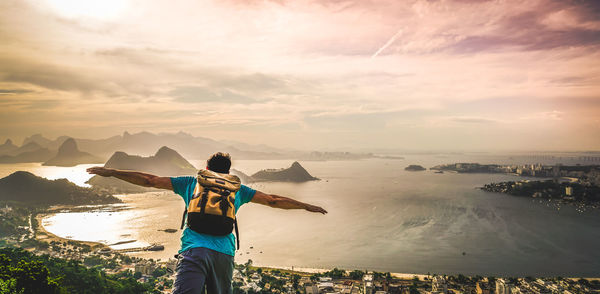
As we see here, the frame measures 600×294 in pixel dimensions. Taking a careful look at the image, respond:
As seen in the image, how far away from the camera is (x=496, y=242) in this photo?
932 inches

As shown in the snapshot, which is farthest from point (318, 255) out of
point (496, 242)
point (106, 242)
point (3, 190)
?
point (3, 190)

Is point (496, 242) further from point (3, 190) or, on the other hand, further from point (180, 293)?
point (3, 190)

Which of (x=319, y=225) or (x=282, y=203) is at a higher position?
(x=282, y=203)

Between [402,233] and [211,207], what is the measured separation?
87.0ft

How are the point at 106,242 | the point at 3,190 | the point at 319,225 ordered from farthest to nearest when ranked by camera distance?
the point at 3,190, the point at 319,225, the point at 106,242

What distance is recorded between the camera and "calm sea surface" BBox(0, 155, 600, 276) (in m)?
19.5

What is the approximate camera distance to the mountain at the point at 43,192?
3912 cm

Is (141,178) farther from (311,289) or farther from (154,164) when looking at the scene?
Result: (154,164)

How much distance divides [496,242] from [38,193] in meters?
49.4

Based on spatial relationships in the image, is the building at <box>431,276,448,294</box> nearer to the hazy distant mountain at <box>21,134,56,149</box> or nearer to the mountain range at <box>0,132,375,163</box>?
the mountain range at <box>0,132,375,163</box>

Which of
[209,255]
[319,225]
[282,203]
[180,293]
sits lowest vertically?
[319,225]

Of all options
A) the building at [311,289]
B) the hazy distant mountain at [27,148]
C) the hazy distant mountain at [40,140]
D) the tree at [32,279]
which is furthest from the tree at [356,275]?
the hazy distant mountain at [40,140]

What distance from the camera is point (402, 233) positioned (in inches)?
1008

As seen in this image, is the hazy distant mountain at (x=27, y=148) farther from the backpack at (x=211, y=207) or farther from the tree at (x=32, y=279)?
the backpack at (x=211, y=207)
